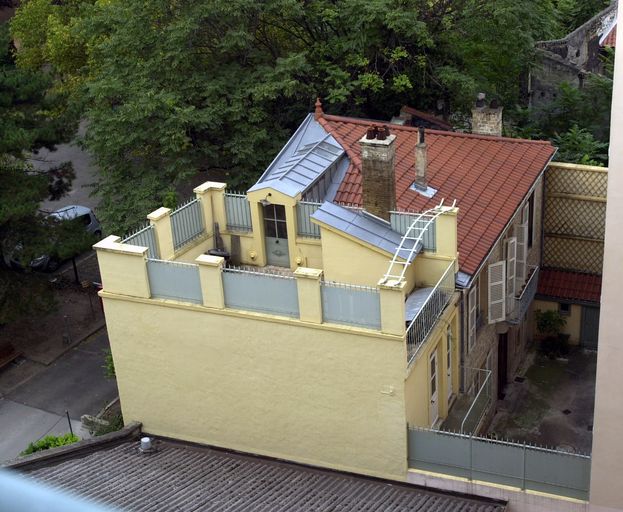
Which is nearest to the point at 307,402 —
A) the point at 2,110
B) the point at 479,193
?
the point at 479,193

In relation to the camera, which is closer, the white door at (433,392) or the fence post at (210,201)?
the white door at (433,392)

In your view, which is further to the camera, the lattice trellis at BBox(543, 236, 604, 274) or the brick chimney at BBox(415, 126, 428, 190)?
the lattice trellis at BBox(543, 236, 604, 274)

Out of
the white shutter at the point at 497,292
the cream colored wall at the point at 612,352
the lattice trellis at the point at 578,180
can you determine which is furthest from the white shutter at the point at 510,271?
the cream colored wall at the point at 612,352

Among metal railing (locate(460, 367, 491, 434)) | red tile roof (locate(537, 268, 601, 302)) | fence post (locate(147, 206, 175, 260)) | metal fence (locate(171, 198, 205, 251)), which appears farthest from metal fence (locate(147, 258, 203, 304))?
red tile roof (locate(537, 268, 601, 302))

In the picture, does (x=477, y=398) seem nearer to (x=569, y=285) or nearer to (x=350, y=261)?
(x=350, y=261)

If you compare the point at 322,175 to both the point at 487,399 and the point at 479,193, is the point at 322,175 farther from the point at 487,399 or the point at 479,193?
the point at 487,399

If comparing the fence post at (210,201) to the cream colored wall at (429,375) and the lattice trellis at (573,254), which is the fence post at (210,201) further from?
the lattice trellis at (573,254)

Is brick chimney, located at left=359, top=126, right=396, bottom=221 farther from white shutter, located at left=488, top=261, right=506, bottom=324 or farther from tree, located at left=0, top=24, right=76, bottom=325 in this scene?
tree, located at left=0, top=24, right=76, bottom=325
